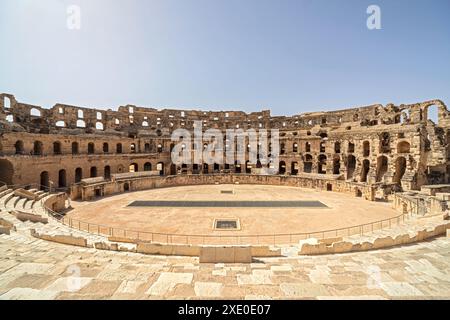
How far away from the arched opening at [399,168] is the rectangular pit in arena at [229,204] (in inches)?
482

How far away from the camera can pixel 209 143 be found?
119 feet

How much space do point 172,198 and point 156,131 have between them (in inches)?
759

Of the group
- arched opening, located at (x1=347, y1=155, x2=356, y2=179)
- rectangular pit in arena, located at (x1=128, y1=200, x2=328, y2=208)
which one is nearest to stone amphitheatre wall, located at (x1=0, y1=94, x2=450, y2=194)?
arched opening, located at (x1=347, y1=155, x2=356, y2=179)

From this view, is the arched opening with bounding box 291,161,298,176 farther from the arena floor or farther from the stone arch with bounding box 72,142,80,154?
the stone arch with bounding box 72,142,80,154

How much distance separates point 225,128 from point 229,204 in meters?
24.2

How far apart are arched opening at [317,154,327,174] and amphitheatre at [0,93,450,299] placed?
152mm

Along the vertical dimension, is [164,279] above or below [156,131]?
below

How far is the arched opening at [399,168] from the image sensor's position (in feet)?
80.5

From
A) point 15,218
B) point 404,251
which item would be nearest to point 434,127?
point 404,251

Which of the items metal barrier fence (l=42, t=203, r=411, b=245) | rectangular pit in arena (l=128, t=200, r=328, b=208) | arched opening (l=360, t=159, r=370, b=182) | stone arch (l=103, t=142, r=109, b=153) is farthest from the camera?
stone arch (l=103, t=142, r=109, b=153)

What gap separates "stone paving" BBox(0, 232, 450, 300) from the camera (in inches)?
201

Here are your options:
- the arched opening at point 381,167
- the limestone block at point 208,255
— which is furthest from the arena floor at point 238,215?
the arched opening at point 381,167

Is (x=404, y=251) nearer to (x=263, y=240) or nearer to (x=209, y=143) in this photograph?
(x=263, y=240)

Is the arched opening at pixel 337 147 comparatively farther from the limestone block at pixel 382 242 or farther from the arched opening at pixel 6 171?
the arched opening at pixel 6 171
